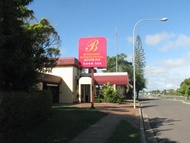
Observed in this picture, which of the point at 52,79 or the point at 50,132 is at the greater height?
the point at 52,79

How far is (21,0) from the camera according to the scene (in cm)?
1272

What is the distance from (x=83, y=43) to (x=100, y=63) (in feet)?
7.51

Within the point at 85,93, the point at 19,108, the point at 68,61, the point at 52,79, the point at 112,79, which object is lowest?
the point at 19,108

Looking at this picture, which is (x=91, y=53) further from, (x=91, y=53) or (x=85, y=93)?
(x=85, y=93)

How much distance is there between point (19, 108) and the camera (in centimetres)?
1054

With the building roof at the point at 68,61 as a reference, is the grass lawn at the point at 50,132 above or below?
below

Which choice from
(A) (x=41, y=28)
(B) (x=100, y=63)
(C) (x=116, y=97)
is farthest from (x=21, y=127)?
(C) (x=116, y=97)

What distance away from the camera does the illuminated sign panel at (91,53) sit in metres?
26.7

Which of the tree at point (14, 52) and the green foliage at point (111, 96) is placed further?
the green foliage at point (111, 96)

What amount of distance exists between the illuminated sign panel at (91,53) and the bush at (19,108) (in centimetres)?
1346

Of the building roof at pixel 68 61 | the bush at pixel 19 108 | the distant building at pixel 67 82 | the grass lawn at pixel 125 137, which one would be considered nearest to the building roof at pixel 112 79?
the distant building at pixel 67 82

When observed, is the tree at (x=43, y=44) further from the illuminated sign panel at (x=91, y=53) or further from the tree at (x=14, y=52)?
the illuminated sign panel at (x=91, y=53)

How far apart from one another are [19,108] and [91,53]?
16.8 metres

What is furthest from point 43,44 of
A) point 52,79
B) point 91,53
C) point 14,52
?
point 52,79
